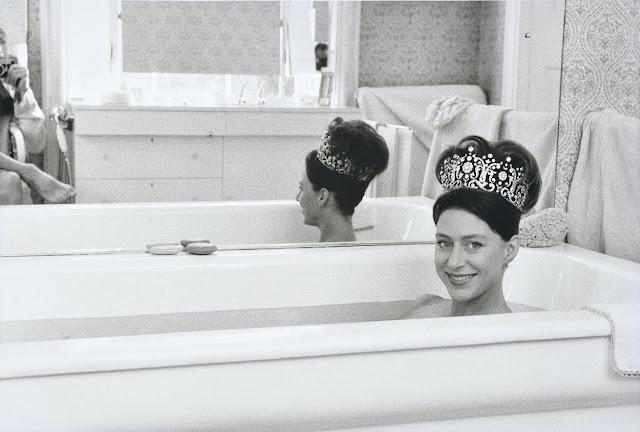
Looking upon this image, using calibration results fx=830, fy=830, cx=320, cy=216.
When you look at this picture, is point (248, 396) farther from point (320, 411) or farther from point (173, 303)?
point (173, 303)

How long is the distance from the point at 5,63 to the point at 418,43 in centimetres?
114

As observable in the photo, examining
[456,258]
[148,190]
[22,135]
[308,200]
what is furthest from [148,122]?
[456,258]

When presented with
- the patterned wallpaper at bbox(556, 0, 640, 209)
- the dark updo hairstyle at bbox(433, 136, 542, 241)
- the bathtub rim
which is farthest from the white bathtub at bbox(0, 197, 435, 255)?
the bathtub rim

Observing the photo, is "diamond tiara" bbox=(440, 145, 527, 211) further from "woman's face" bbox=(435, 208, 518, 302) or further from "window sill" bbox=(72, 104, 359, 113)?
"window sill" bbox=(72, 104, 359, 113)

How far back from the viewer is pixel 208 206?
2404mm

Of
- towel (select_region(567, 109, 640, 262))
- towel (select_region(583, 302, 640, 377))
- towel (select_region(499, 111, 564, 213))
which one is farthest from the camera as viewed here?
towel (select_region(499, 111, 564, 213))

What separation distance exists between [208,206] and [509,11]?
1.12m

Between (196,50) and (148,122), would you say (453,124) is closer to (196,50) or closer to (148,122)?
(196,50)

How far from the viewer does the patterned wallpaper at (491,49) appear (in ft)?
8.16

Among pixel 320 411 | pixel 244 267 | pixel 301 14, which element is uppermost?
pixel 301 14

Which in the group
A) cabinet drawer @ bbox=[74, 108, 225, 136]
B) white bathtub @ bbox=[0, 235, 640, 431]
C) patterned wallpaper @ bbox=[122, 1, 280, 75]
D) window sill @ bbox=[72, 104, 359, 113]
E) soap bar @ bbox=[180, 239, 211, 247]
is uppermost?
patterned wallpaper @ bbox=[122, 1, 280, 75]

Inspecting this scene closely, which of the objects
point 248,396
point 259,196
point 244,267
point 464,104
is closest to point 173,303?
point 244,267

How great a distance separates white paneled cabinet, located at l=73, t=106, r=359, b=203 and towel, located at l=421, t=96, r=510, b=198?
0.98ft

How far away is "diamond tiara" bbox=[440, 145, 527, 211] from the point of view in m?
2.11
